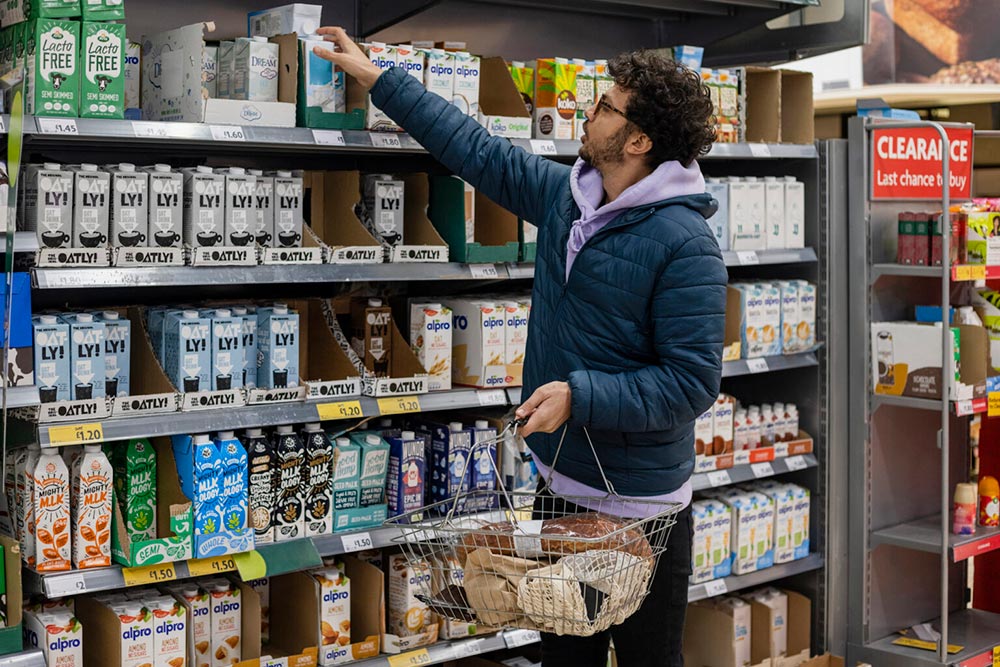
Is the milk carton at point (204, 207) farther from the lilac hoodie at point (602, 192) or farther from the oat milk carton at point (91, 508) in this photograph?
the lilac hoodie at point (602, 192)

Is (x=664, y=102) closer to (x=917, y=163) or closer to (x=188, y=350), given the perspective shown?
(x=188, y=350)

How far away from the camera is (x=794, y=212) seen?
14.3 feet

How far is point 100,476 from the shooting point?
2.92m

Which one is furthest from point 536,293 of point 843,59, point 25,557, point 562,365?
point 843,59

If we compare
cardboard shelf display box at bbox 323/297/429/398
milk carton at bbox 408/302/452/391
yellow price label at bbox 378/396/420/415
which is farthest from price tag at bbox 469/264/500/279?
yellow price label at bbox 378/396/420/415

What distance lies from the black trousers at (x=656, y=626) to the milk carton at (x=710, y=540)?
1227 millimetres

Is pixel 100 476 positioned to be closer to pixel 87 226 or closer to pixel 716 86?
pixel 87 226

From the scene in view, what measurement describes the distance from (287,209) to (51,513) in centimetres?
94

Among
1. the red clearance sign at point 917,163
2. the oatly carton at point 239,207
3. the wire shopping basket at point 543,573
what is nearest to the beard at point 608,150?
the wire shopping basket at point 543,573

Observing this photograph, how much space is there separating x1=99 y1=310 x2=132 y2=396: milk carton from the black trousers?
41.4 inches

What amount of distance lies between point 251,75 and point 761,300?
6.52ft

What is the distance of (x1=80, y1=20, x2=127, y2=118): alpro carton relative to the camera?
279 cm

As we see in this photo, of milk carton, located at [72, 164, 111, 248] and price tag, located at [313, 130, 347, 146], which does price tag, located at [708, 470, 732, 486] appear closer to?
price tag, located at [313, 130, 347, 146]

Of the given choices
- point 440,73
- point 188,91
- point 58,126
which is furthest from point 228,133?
point 440,73
